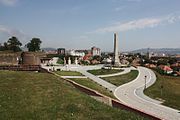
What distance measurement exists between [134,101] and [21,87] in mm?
16175

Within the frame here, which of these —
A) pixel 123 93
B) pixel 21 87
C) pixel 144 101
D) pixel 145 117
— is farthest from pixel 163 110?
pixel 21 87

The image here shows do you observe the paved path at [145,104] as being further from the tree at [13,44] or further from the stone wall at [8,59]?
the tree at [13,44]

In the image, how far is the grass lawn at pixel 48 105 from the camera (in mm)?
14250

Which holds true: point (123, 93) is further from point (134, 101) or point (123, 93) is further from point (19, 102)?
point (19, 102)

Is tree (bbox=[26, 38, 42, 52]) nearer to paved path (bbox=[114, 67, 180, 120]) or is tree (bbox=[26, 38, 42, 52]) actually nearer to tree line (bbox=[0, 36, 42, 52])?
tree line (bbox=[0, 36, 42, 52])

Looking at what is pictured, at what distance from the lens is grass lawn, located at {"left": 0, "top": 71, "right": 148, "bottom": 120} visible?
14.2 meters

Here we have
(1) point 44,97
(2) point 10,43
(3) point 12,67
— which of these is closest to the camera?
(1) point 44,97

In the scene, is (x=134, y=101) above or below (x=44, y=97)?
below

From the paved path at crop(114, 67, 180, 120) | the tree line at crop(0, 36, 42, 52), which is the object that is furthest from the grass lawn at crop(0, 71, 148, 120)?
the tree line at crop(0, 36, 42, 52)

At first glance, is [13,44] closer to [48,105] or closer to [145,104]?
[145,104]

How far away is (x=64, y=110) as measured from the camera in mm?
15156

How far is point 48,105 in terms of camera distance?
52.9ft

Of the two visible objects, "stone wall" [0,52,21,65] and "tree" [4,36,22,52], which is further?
"tree" [4,36,22,52]

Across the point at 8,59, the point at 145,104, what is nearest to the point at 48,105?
the point at 145,104
